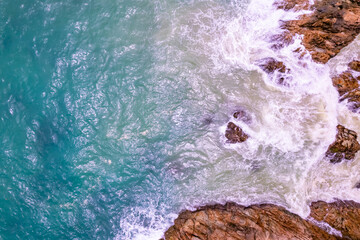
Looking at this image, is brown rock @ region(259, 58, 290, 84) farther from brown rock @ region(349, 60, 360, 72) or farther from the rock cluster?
brown rock @ region(349, 60, 360, 72)

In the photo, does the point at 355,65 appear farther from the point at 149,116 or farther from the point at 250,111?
the point at 149,116

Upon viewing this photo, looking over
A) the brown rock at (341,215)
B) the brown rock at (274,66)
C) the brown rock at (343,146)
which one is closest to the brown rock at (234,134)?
the brown rock at (274,66)

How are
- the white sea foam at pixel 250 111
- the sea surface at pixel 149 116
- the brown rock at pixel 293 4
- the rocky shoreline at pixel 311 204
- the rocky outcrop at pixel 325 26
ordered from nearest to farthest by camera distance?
1. the rocky outcrop at pixel 325 26
2. the rocky shoreline at pixel 311 204
3. the brown rock at pixel 293 4
4. the white sea foam at pixel 250 111
5. the sea surface at pixel 149 116

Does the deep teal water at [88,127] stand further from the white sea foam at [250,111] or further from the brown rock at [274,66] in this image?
the brown rock at [274,66]

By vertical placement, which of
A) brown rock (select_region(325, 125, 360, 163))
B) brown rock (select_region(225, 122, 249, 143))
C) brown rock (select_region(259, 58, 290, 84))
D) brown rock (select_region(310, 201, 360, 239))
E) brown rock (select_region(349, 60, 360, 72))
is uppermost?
brown rock (select_region(259, 58, 290, 84))

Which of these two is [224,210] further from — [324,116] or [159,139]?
[324,116]

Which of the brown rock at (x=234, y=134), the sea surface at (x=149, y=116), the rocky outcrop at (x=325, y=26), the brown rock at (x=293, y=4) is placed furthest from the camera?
the brown rock at (x=234, y=134)

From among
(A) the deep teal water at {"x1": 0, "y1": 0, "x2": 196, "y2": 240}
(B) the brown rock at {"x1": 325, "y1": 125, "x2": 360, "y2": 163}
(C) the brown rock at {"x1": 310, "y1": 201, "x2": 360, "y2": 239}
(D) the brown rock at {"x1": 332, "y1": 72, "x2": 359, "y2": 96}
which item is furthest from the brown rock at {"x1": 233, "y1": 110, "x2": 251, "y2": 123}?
(C) the brown rock at {"x1": 310, "y1": 201, "x2": 360, "y2": 239}

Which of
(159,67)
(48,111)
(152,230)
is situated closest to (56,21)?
(48,111)
